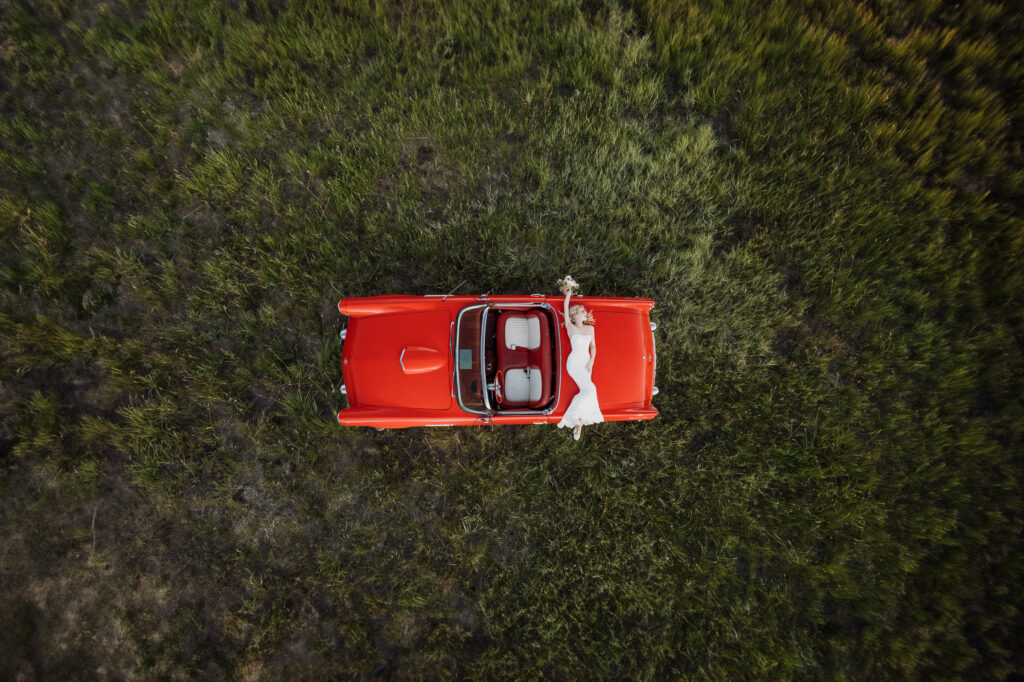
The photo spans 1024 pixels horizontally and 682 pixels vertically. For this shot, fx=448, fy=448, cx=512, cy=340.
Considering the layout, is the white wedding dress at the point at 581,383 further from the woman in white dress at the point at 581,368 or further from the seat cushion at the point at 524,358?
the seat cushion at the point at 524,358

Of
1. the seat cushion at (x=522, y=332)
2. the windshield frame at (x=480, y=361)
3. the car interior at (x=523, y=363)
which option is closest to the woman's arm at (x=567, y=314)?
the car interior at (x=523, y=363)

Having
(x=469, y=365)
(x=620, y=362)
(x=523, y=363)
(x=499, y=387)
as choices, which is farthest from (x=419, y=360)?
(x=620, y=362)

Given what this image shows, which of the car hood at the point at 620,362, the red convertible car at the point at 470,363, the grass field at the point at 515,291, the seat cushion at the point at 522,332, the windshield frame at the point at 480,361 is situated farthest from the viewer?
the grass field at the point at 515,291

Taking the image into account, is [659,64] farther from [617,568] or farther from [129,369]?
[129,369]

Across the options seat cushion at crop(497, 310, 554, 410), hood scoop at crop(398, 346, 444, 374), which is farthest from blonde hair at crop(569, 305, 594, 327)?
hood scoop at crop(398, 346, 444, 374)

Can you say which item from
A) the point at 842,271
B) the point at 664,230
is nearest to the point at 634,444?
the point at 664,230

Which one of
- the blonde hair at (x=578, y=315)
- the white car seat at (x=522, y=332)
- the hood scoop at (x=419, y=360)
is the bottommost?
the hood scoop at (x=419, y=360)

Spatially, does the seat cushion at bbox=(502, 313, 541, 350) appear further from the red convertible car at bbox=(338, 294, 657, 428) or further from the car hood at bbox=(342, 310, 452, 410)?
the car hood at bbox=(342, 310, 452, 410)

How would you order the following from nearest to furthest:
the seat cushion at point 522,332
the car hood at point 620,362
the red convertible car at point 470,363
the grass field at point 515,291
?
the red convertible car at point 470,363 → the seat cushion at point 522,332 → the car hood at point 620,362 → the grass field at point 515,291
